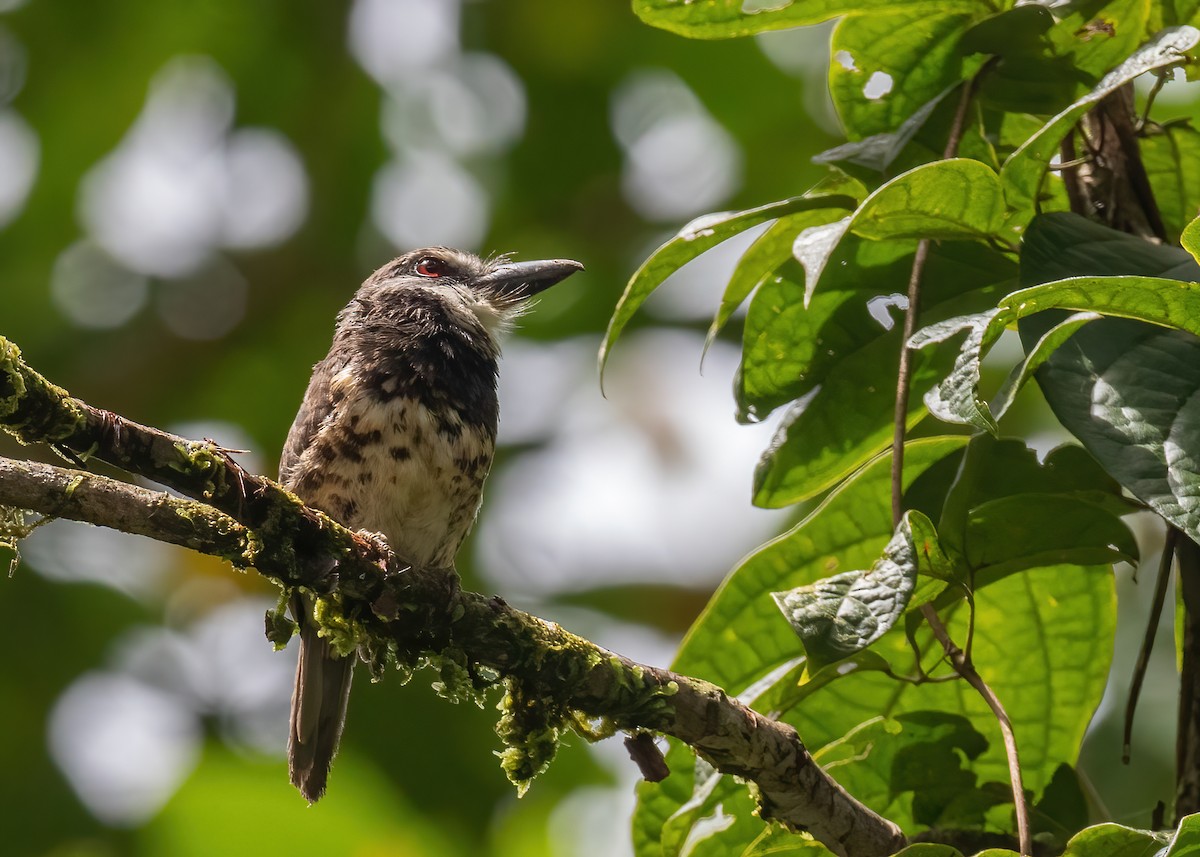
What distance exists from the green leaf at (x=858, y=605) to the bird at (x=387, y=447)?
1.12 meters

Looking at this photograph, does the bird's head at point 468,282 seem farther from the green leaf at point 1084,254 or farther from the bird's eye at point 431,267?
the green leaf at point 1084,254

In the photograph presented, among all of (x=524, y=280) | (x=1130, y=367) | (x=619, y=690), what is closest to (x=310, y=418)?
(x=524, y=280)

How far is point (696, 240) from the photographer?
1.83m

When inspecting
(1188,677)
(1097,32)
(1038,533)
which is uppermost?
(1097,32)

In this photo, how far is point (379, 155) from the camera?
16.4ft

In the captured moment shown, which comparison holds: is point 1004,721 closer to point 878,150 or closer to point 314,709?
point 878,150

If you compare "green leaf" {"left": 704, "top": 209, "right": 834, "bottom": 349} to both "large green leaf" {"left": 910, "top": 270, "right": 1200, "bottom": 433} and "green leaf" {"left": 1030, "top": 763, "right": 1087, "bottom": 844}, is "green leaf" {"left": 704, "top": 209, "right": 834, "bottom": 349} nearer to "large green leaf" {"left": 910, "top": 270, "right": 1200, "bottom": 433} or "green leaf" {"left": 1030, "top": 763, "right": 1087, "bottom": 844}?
"large green leaf" {"left": 910, "top": 270, "right": 1200, "bottom": 433}

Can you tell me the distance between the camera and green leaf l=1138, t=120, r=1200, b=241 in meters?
2.03

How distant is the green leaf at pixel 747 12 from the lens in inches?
73.4

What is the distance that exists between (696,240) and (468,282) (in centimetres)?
189

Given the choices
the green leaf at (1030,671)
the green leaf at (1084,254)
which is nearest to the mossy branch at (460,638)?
the green leaf at (1030,671)

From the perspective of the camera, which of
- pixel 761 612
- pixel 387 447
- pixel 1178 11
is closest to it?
pixel 1178 11

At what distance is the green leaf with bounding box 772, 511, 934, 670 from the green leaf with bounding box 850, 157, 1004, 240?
0.39 meters

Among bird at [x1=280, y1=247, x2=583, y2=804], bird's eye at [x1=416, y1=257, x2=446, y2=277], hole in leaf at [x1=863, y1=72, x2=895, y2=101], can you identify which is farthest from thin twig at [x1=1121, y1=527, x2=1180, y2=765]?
bird's eye at [x1=416, y1=257, x2=446, y2=277]
